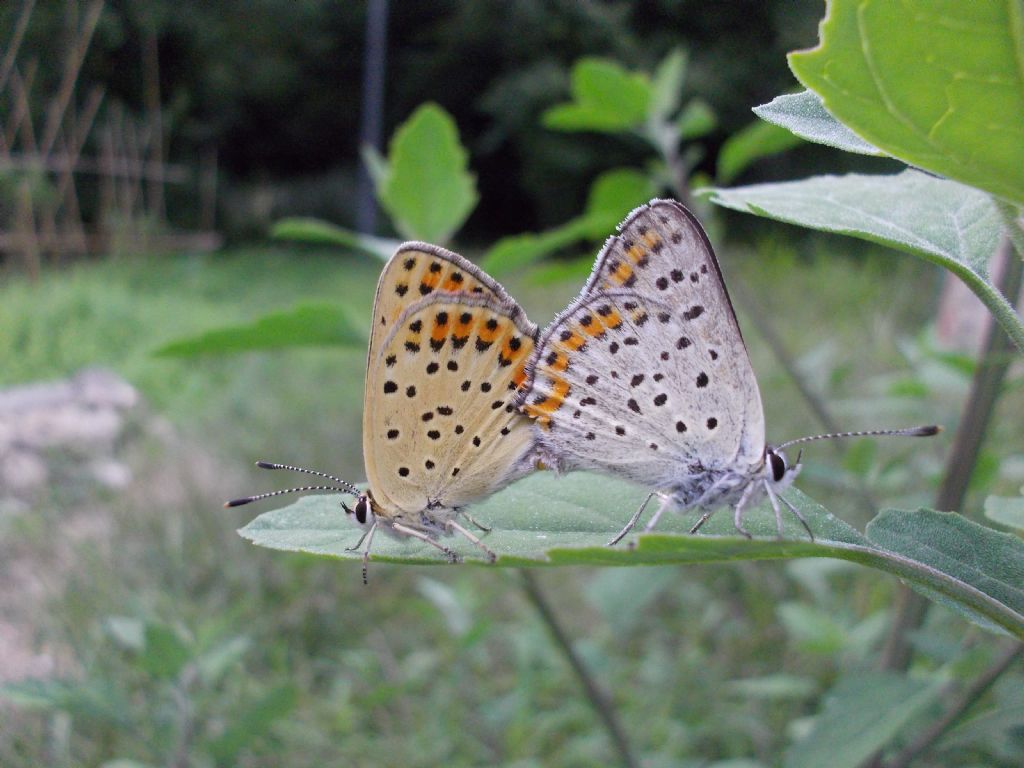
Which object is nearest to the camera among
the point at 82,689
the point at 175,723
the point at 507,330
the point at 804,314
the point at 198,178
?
the point at 507,330

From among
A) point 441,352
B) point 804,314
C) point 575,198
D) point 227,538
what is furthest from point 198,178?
point 441,352

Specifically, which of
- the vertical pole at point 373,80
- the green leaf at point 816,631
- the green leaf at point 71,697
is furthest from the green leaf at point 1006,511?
the vertical pole at point 373,80

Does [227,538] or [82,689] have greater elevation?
[82,689]

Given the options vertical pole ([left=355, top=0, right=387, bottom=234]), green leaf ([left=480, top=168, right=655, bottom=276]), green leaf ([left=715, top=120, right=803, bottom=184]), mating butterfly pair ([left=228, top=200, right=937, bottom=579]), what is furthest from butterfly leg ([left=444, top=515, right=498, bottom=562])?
vertical pole ([left=355, top=0, right=387, bottom=234])

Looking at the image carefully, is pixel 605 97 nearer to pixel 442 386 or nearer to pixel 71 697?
pixel 442 386

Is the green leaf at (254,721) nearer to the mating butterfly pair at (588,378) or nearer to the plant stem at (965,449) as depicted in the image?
the mating butterfly pair at (588,378)

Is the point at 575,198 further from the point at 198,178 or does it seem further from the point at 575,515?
the point at 575,515
